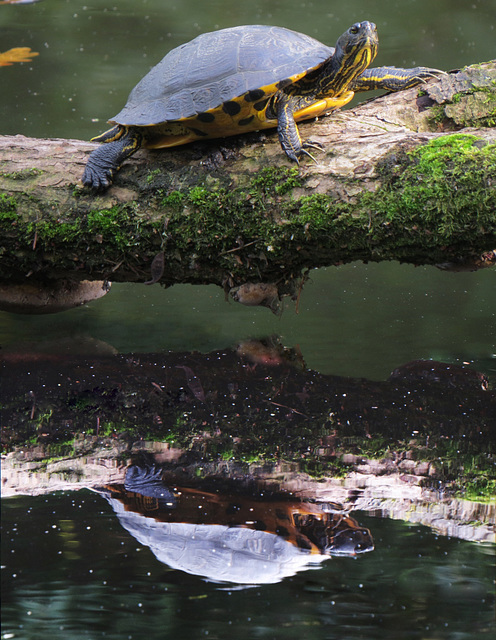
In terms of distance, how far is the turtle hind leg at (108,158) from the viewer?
→ 2.30 meters

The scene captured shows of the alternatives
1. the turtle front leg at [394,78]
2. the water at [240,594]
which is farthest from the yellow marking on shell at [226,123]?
the water at [240,594]

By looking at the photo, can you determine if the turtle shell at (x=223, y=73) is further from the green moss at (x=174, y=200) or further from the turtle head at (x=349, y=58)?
the green moss at (x=174, y=200)

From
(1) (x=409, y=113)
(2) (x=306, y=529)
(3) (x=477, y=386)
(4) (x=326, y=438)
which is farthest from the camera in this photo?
(1) (x=409, y=113)

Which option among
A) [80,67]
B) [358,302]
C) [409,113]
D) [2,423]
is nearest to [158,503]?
[2,423]

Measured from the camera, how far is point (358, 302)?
3.21 metres

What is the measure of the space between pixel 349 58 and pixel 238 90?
0.39m

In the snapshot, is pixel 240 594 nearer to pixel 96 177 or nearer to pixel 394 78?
pixel 96 177

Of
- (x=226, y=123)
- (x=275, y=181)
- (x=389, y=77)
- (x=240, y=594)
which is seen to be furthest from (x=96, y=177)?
(x=240, y=594)

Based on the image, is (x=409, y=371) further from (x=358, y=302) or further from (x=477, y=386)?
(x=358, y=302)

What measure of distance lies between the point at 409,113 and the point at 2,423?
5.66ft

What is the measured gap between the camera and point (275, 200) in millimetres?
2215

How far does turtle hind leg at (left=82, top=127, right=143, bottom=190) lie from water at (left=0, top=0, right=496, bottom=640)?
25.2 inches

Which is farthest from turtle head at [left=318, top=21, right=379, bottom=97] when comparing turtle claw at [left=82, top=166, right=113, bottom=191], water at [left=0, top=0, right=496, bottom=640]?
water at [left=0, top=0, right=496, bottom=640]

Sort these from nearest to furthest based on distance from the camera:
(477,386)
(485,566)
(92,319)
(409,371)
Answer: (485,566) → (477,386) → (409,371) → (92,319)
